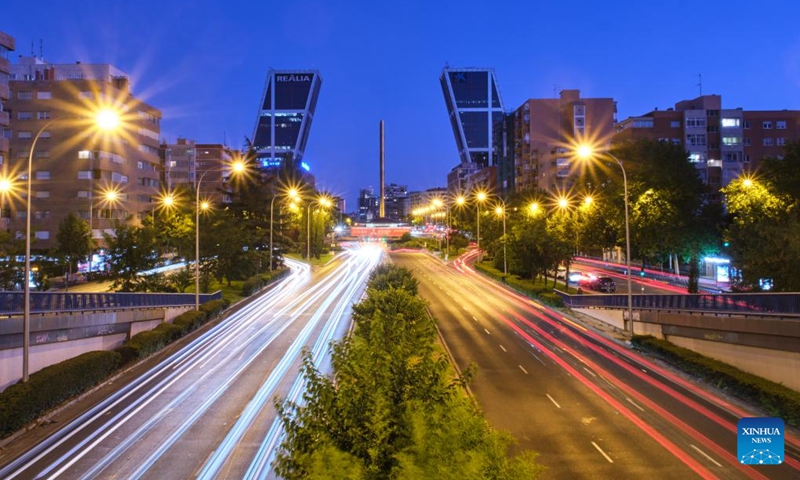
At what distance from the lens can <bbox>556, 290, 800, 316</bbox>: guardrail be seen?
23422 mm

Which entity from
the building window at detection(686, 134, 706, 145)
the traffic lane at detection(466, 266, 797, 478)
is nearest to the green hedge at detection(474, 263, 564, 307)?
the traffic lane at detection(466, 266, 797, 478)

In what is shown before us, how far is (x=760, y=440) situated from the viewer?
286 inches

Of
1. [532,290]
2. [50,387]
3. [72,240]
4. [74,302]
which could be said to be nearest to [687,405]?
[50,387]

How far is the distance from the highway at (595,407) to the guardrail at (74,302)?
1739 centimetres

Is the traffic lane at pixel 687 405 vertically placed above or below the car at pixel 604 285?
below

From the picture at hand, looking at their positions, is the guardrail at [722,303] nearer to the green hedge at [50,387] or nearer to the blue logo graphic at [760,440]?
the blue logo graphic at [760,440]

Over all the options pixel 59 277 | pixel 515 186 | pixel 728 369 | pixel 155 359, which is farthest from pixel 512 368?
pixel 515 186

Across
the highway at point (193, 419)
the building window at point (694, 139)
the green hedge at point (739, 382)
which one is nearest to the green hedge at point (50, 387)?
the highway at point (193, 419)

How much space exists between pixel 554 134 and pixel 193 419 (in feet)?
388

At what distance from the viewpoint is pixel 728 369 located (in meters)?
23.5

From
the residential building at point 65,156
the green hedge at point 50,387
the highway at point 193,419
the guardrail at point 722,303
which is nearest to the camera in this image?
the highway at point 193,419

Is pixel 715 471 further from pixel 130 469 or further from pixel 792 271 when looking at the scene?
pixel 792 271

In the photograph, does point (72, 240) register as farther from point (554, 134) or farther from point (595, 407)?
point (554, 134)

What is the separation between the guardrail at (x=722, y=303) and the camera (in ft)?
76.8
